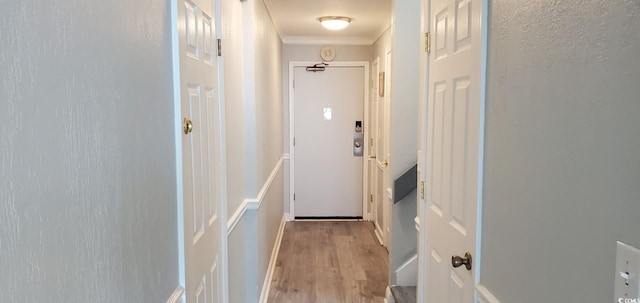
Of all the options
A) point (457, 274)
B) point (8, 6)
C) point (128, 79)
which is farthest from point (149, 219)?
point (457, 274)

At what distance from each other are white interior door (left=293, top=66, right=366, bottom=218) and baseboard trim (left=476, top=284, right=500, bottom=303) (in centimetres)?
426

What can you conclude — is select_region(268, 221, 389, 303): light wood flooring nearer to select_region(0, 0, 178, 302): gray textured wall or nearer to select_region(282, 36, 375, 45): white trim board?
select_region(282, 36, 375, 45): white trim board

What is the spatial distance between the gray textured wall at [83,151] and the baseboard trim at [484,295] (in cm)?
97

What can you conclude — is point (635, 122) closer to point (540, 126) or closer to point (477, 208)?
point (540, 126)

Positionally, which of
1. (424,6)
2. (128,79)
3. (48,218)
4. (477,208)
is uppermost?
(424,6)

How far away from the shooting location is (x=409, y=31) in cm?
310

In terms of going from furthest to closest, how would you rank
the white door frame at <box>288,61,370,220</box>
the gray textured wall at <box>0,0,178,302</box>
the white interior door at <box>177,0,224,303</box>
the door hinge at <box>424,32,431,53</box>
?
the white door frame at <box>288,61,370,220</box> → the door hinge at <box>424,32,431,53</box> → the white interior door at <box>177,0,224,303</box> → the gray textured wall at <box>0,0,178,302</box>

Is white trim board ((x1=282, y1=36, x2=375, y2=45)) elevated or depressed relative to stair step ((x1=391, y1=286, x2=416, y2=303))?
elevated

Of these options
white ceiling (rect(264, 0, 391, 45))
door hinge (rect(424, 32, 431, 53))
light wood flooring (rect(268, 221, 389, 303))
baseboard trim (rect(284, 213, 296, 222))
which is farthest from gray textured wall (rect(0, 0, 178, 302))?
baseboard trim (rect(284, 213, 296, 222))

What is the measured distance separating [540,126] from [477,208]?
463mm

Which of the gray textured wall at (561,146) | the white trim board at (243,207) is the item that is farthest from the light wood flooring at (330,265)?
the gray textured wall at (561,146)

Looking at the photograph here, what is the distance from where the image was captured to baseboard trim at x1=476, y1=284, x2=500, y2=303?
4.54ft

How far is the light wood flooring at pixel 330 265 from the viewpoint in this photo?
3.58 metres

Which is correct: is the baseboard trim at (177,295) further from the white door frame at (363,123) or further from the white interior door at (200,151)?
the white door frame at (363,123)
